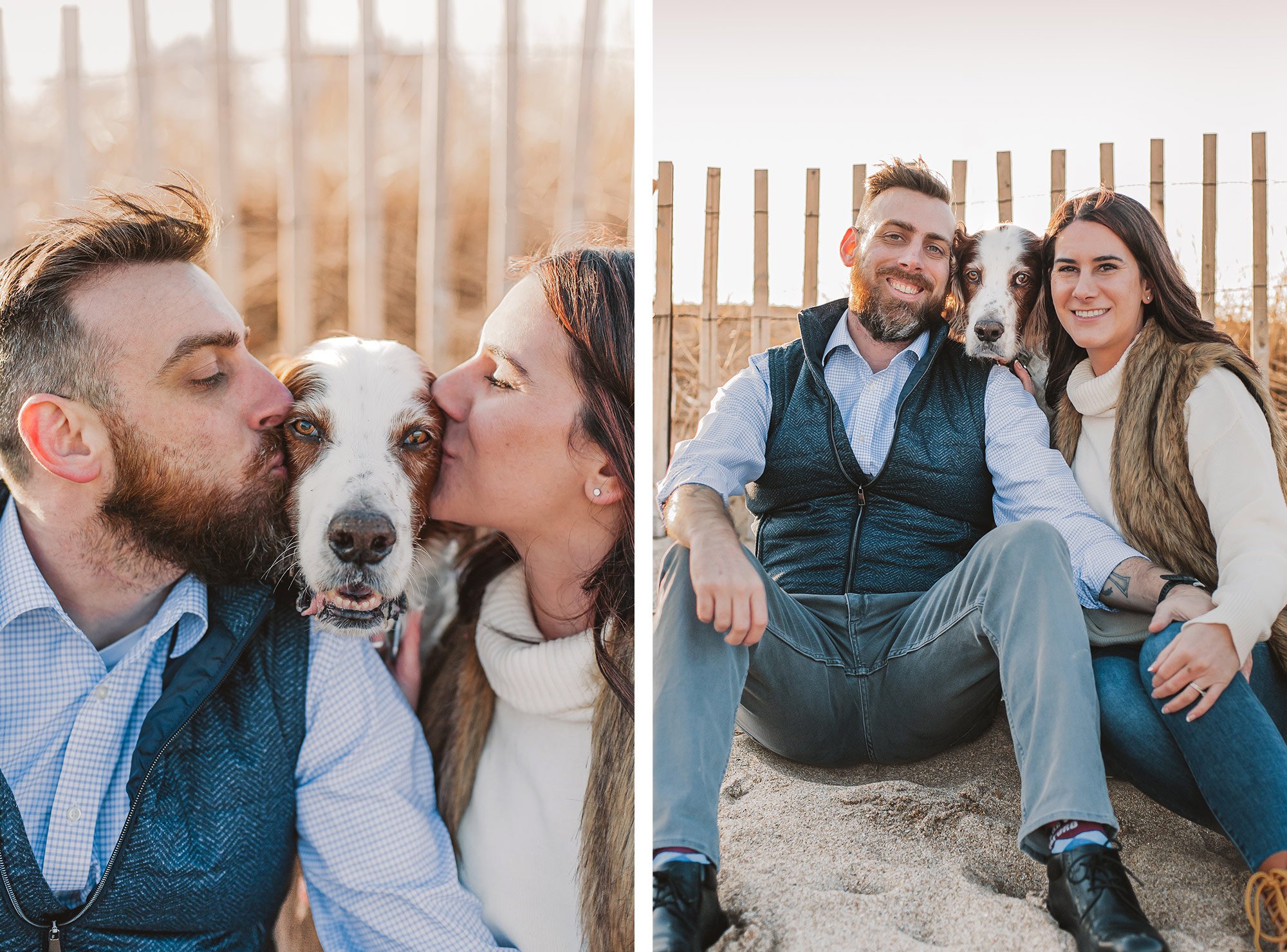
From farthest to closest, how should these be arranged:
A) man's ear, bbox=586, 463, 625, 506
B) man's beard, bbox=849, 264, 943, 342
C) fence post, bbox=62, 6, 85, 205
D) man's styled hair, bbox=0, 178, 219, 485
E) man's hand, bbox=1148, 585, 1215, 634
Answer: fence post, bbox=62, 6, 85, 205 → man's beard, bbox=849, 264, 943, 342 → man's ear, bbox=586, 463, 625, 506 → man's hand, bbox=1148, 585, 1215, 634 → man's styled hair, bbox=0, 178, 219, 485

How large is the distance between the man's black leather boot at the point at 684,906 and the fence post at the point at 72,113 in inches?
69.1

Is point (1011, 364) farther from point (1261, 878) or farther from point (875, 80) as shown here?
point (1261, 878)

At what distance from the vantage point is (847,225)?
1.86 metres

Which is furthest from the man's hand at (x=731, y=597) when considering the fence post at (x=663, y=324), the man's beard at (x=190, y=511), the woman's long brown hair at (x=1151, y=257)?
the woman's long brown hair at (x=1151, y=257)

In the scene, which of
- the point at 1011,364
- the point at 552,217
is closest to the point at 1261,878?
the point at 1011,364

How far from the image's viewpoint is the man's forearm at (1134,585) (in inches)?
64.9

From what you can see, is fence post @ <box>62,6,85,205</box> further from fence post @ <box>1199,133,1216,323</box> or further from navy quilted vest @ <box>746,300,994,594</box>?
fence post @ <box>1199,133,1216,323</box>

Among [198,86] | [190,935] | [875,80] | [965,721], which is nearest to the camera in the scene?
[190,935]

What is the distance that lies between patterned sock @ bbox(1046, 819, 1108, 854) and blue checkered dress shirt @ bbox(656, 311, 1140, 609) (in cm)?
38

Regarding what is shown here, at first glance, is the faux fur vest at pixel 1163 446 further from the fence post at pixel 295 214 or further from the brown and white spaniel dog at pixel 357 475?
the fence post at pixel 295 214

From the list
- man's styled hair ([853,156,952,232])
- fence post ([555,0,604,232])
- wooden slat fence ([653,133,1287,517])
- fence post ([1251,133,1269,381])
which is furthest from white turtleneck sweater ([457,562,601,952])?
fence post ([1251,133,1269,381])

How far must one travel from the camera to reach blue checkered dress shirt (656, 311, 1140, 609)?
5.61ft

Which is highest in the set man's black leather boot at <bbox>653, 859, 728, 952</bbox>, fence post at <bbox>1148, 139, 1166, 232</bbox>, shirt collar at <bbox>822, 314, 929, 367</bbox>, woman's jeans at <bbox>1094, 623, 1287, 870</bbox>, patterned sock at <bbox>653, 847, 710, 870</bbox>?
fence post at <bbox>1148, 139, 1166, 232</bbox>

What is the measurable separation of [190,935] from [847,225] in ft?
5.52
